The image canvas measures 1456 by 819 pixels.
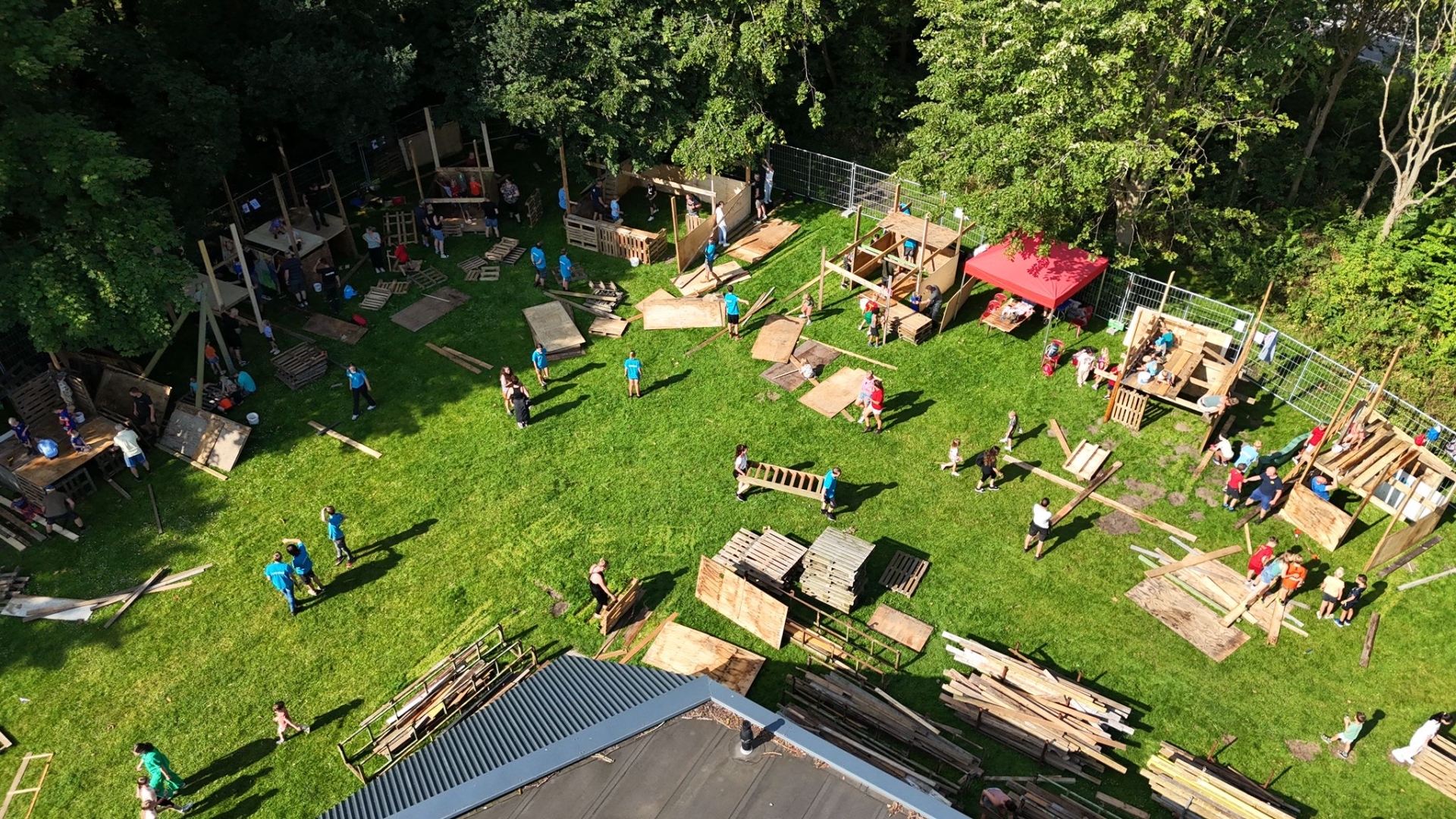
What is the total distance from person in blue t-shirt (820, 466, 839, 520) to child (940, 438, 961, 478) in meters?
2.82

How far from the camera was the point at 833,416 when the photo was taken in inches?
963

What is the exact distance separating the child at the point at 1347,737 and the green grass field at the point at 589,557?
Result: 229mm

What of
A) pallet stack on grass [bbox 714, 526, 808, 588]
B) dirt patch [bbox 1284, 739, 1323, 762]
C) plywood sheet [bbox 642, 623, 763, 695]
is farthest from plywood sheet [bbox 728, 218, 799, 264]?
dirt patch [bbox 1284, 739, 1323, 762]

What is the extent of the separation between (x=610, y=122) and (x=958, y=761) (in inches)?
894

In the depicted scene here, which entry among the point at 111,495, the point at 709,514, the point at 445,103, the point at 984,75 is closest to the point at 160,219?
the point at 111,495

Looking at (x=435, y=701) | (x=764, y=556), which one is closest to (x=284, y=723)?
(x=435, y=701)

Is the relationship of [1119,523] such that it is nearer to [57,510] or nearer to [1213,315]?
[1213,315]

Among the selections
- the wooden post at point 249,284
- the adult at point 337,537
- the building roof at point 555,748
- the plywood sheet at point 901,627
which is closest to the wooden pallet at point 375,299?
the wooden post at point 249,284

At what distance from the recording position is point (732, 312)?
2675 centimetres

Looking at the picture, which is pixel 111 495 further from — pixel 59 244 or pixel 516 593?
pixel 516 593

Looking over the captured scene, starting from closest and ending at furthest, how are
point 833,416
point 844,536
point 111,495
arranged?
point 844,536, point 111,495, point 833,416

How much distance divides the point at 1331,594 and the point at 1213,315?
916 cm

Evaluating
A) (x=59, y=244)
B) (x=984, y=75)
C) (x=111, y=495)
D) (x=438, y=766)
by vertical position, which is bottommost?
(x=111, y=495)

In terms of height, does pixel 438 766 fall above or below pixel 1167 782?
above
